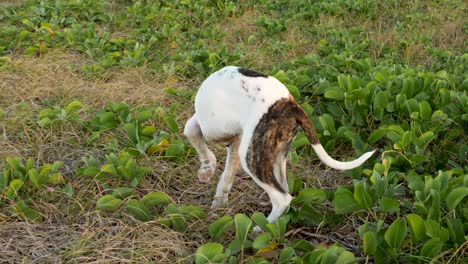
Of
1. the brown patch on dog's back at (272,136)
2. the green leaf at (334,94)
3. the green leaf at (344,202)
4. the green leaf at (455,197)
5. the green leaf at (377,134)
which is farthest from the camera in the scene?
the green leaf at (334,94)

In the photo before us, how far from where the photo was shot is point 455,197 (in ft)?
8.96

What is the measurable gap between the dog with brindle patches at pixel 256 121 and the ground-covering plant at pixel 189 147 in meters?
0.24

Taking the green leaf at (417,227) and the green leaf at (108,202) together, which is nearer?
the green leaf at (417,227)

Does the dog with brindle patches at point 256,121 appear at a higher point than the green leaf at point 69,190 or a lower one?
higher

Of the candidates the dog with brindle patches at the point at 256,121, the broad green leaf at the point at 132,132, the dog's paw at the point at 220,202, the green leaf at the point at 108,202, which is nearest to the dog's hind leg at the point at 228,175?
the dog's paw at the point at 220,202

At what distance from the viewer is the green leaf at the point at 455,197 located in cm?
271

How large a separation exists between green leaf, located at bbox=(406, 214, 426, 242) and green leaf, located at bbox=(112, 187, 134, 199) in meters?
1.47

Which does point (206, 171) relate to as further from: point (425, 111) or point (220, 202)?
point (425, 111)

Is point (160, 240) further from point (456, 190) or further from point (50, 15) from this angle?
point (50, 15)

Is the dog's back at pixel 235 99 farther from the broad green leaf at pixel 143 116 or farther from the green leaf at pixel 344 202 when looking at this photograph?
the broad green leaf at pixel 143 116

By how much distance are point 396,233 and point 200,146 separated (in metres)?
1.09

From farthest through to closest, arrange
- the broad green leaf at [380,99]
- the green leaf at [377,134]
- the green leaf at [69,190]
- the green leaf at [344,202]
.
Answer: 1. the broad green leaf at [380,99]
2. the green leaf at [377,134]
3. the green leaf at [69,190]
4. the green leaf at [344,202]

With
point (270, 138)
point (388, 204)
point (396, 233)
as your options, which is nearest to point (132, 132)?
point (270, 138)

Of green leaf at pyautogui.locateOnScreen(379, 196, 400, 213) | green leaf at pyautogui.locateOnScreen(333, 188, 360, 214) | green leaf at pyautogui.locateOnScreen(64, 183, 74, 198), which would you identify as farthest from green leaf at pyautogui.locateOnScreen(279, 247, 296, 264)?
green leaf at pyautogui.locateOnScreen(64, 183, 74, 198)
